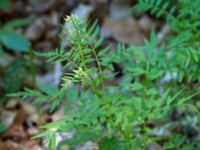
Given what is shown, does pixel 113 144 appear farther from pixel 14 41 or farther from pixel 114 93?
pixel 14 41

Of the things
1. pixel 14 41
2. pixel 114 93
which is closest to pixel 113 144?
pixel 114 93

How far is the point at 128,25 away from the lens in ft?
11.4

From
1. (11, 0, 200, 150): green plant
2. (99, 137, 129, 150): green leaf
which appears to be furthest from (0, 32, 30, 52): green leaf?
(99, 137, 129, 150): green leaf

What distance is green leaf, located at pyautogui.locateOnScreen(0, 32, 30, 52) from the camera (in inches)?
121

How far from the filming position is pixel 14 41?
313 cm

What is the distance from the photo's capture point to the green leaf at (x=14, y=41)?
3080 mm

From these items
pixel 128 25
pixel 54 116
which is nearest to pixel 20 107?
pixel 54 116

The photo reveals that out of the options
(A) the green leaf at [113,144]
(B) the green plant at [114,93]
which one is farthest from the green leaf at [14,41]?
(A) the green leaf at [113,144]

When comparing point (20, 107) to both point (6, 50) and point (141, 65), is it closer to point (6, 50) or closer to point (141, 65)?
point (6, 50)

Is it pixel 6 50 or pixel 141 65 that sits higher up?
pixel 6 50

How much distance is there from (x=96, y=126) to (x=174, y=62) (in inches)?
16.7

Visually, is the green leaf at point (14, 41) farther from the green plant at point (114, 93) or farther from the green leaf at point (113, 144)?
the green leaf at point (113, 144)

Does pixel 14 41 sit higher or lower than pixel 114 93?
higher

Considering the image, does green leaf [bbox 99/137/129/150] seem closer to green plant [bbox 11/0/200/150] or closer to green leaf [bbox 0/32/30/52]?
green plant [bbox 11/0/200/150]
